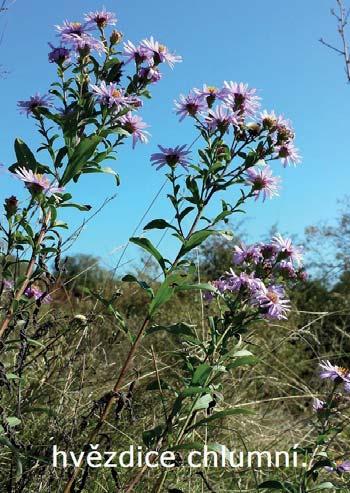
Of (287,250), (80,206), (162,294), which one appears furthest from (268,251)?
(80,206)

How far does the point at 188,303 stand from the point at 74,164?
4.15 m

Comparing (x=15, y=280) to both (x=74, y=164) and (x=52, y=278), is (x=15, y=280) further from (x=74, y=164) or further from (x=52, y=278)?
(x=74, y=164)

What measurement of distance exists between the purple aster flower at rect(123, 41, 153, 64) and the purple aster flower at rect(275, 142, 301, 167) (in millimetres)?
486

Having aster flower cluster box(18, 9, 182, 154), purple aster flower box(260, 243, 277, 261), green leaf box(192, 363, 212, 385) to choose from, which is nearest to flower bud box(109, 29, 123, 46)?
aster flower cluster box(18, 9, 182, 154)

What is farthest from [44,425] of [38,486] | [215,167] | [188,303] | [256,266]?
[188,303]

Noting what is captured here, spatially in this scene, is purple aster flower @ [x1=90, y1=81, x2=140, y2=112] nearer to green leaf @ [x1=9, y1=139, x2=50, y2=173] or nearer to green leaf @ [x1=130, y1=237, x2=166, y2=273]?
green leaf @ [x1=9, y1=139, x2=50, y2=173]

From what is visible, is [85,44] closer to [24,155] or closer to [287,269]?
[24,155]

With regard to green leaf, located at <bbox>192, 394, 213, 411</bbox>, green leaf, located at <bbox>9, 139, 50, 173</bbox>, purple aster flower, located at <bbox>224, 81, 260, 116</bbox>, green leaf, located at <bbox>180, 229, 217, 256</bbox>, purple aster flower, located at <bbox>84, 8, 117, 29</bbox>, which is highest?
purple aster flower, located at <bbox>84, 8, 117, 29</bbox>

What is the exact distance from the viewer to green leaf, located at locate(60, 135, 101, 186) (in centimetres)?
174

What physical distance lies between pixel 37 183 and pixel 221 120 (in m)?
0.55

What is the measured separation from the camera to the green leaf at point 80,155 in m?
1.74

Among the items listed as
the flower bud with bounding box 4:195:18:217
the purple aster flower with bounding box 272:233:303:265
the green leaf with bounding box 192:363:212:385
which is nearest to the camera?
the green leaf with bounding box 192:363:212:385

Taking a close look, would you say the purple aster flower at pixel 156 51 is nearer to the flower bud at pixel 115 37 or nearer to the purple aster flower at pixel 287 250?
the flower bud at pixel 115 37

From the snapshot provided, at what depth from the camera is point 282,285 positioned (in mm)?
1893
